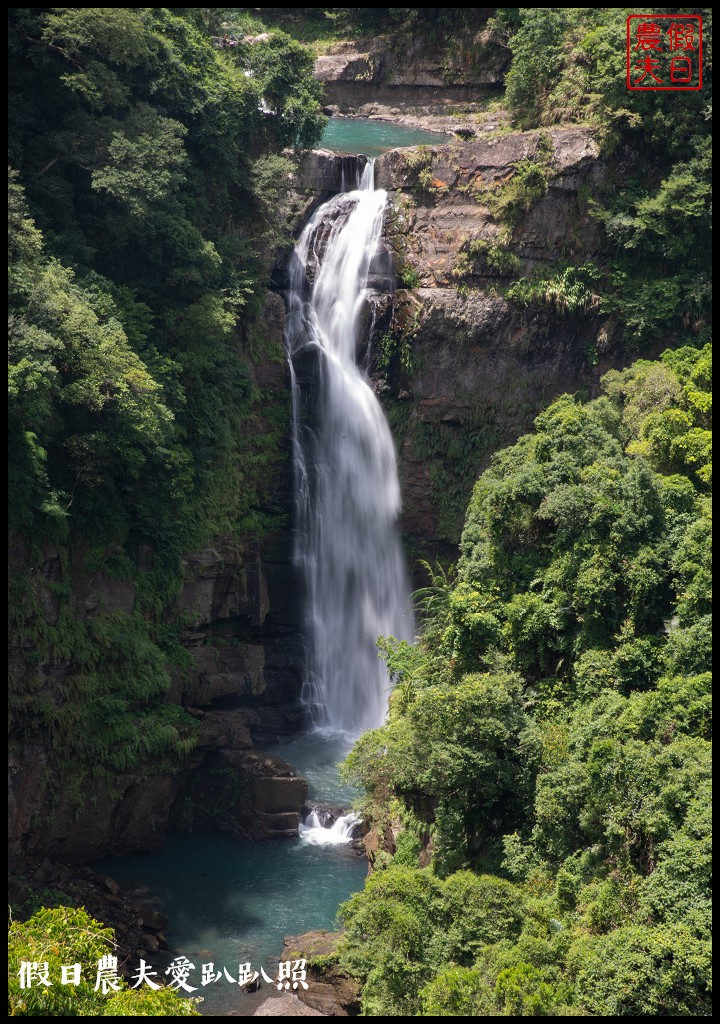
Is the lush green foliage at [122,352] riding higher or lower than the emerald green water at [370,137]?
lower

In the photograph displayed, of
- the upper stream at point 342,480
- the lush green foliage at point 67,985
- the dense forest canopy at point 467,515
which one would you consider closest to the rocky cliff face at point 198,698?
the dense forest canopy at point 467,515

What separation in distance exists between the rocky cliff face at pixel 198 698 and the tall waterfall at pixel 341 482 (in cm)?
58

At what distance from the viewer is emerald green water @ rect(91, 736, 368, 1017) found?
19719 mm

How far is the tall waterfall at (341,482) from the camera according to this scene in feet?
93.6

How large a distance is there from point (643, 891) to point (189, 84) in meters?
21.1

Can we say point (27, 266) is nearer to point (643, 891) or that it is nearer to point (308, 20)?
point (643, 891)

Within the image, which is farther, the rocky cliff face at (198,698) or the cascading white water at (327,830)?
the cascading white water at (327,830)

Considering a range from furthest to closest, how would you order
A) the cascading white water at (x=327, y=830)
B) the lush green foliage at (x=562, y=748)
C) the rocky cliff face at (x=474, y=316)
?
the rocky cliff face at (x=474, y=316), the cascading white water at (x=327, y=830), the lush green foliage at (x=562, y=748)

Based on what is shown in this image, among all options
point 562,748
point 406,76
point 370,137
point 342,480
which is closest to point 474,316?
point 342,480

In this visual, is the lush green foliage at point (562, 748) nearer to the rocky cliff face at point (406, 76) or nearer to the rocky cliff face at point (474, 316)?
the rocky cliff face at point (474, 316)

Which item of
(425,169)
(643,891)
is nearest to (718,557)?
(643,891)

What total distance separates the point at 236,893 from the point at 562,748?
8424 millimetres

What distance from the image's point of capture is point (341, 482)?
94.6 feet

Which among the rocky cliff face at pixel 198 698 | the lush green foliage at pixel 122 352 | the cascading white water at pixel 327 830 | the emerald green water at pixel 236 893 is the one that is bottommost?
the emerald green water at pixel 236 893
